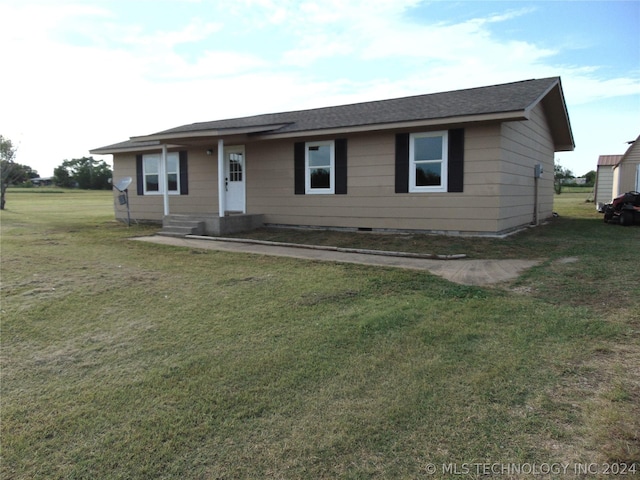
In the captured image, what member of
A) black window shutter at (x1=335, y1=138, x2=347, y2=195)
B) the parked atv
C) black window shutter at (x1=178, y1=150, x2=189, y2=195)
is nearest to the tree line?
black window shutter at (x1=178, y1=150, x2=189, y2=195)

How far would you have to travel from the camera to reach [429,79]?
1722 centimetres

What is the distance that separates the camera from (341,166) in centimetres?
1145

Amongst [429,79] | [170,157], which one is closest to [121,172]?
[170,157]

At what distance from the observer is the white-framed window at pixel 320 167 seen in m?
11.6

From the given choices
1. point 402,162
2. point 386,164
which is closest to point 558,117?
point 402,162

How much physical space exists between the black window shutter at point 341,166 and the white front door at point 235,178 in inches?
134

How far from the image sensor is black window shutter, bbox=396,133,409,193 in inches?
412

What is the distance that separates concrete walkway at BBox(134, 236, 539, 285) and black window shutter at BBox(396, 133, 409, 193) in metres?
3.08

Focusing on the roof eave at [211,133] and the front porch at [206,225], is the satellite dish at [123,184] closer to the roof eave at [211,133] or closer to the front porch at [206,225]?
the roof eave at [211,133]

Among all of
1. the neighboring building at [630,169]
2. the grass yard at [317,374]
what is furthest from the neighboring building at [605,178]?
the grass yard at [317,374]

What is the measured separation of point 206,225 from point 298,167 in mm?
3053

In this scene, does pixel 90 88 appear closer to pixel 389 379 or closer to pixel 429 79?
pixel 429 79

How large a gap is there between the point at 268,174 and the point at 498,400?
35.6ft

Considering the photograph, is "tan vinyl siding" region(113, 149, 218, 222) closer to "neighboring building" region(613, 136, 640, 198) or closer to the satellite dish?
the satellite dish
